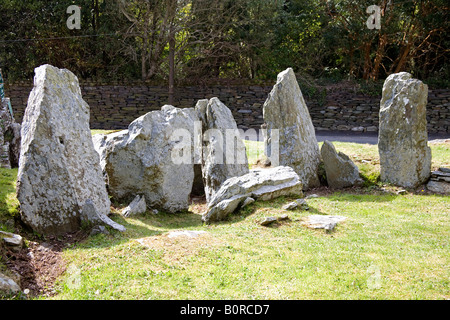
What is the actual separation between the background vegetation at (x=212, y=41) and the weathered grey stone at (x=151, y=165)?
551 inches

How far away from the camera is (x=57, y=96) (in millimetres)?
7656

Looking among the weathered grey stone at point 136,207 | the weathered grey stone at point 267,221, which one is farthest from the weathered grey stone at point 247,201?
the weathered grey stone at point 136,207

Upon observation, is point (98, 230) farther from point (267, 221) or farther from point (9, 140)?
point (9, 140)

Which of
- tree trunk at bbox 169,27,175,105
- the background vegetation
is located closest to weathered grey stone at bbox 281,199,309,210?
the background vegetation

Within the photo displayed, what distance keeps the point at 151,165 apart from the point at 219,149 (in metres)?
1.98

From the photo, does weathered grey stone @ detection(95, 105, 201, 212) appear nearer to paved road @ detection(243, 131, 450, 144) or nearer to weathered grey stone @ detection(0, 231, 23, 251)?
weathered grey stone @ detection(0, 231, 23, 251)

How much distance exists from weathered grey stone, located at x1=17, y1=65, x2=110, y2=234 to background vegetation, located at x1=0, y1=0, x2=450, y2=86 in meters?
16.0

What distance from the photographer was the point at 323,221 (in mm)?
8211

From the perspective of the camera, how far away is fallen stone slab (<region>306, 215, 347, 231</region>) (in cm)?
793

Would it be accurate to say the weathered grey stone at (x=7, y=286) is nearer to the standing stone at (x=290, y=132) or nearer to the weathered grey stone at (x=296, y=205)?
the weathered grey stone at (x=296, y=205)

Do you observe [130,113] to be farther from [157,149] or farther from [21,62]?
[157,149]

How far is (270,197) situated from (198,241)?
2863mm

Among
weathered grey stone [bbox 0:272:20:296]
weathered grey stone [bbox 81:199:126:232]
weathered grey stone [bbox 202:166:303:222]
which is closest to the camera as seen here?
weathered grey stone [bbox 0:272:20:296]

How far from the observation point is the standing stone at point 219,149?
10.7 m
